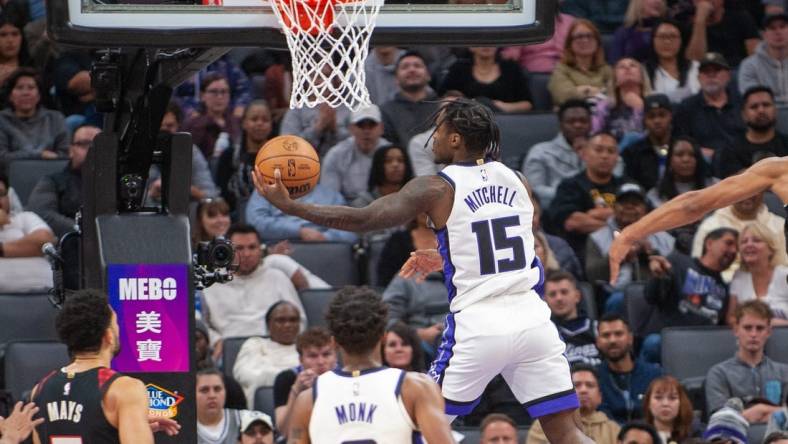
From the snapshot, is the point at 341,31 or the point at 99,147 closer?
the point at 341,31

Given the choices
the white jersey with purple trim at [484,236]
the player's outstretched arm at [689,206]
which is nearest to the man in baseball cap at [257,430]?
the white jersey with purple trim at [484,236]

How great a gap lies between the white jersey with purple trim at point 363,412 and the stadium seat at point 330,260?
581cm

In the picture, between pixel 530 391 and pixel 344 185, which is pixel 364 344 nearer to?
pixel 530 391

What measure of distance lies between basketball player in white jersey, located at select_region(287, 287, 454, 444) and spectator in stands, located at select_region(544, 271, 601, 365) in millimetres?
4829

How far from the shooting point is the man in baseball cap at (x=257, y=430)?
31.6 ft

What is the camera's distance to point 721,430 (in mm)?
9719

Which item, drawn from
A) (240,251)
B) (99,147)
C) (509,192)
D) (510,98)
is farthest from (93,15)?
(510,98)

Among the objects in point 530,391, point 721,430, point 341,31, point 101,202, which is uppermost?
point 341,31

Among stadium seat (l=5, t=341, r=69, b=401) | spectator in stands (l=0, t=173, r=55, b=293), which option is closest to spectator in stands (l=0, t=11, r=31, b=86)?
spectator in stands (l=0, t=173, r=55, b=293)

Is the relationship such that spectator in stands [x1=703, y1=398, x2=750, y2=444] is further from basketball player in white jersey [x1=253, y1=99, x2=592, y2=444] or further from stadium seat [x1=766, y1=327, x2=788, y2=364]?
basketball player in white jersey [x1=253, y1=99, x2=592, y2=444]

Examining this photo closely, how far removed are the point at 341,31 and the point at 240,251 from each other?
12.3 ft

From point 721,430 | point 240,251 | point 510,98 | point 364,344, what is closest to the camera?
point 364,344

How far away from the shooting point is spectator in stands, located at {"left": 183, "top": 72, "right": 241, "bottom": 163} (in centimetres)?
1274

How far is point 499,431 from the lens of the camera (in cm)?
948
